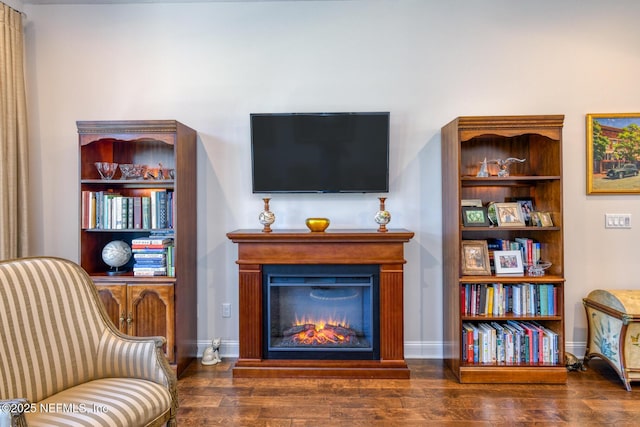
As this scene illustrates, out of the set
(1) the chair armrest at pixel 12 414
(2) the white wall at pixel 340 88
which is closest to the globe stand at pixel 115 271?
(2) the white wall at pixel 340 88

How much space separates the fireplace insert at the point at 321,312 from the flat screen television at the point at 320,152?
0.66 m

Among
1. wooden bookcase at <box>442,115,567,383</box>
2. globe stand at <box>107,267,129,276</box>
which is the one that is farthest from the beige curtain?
wooden bookcase at <box>442,115,567,383</box>

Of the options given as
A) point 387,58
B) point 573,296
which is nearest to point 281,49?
point 387,58

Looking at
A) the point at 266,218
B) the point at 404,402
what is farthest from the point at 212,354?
the point at 404,402

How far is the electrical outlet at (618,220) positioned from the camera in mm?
3031

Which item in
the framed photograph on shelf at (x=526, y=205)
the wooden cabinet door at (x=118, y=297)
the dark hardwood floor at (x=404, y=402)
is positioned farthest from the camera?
the framed photograph on shelf at (x=526, y=205)

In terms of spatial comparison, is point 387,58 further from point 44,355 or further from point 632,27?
point 44,355

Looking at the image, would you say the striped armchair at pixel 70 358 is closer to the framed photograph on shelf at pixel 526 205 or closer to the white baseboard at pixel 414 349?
the white baseboard at pixel 414 349

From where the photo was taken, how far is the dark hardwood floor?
86.4 inches

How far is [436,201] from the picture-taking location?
3094mm

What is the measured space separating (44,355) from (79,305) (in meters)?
0.25

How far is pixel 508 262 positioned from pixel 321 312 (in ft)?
4.74

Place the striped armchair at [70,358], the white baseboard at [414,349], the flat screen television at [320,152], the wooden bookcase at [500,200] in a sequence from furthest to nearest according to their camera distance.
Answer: the white baseboard at [414,349] → the flat screen television at [320,152] → the wooden bookcase at [500,200] → the striped armchair at [70,358]

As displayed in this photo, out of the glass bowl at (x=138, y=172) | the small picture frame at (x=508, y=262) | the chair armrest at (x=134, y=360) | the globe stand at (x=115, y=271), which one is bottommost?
the chair armrest at (x=134, y=360)
